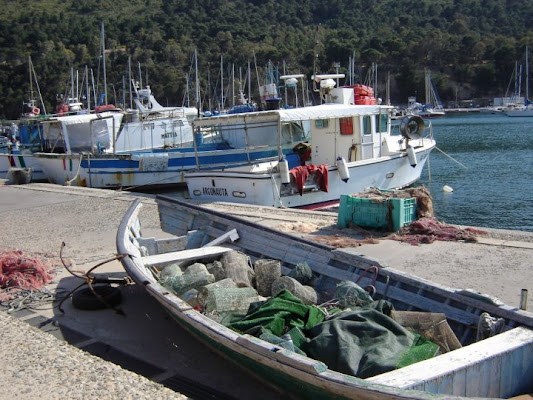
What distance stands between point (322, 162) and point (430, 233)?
24.6 ft

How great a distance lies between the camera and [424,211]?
35.1 feet

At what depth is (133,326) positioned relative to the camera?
6.51m

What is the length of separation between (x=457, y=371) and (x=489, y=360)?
1.04 feet

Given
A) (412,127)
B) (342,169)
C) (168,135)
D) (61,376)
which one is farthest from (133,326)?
(168,135)

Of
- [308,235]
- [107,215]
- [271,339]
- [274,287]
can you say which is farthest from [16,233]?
[271,339]

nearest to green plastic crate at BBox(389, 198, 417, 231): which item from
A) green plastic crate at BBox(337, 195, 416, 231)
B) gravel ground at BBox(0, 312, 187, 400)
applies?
green plastic crate at BBox(337, 195, 416, 231)

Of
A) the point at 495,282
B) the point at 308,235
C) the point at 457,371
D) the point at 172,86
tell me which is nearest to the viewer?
the point at 457,371

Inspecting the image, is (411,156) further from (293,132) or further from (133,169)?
(133,169)

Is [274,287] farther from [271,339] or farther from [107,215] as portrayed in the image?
[107,215]

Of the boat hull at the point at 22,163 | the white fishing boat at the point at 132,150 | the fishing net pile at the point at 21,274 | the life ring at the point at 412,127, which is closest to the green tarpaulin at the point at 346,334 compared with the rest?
the fishing net pile at the point at 21,274

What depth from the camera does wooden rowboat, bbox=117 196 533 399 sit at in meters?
3.90

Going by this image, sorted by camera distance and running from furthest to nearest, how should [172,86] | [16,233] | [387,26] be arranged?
1. [387,26]
2. [172,86]
3. [16,233]

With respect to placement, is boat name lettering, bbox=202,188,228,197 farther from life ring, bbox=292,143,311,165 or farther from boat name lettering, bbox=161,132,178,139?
boat name lettering, bbox=161,132,178,139

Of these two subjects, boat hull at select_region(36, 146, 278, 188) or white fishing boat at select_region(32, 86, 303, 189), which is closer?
white fishing boat at select_region(32, 86, 303, 189)
